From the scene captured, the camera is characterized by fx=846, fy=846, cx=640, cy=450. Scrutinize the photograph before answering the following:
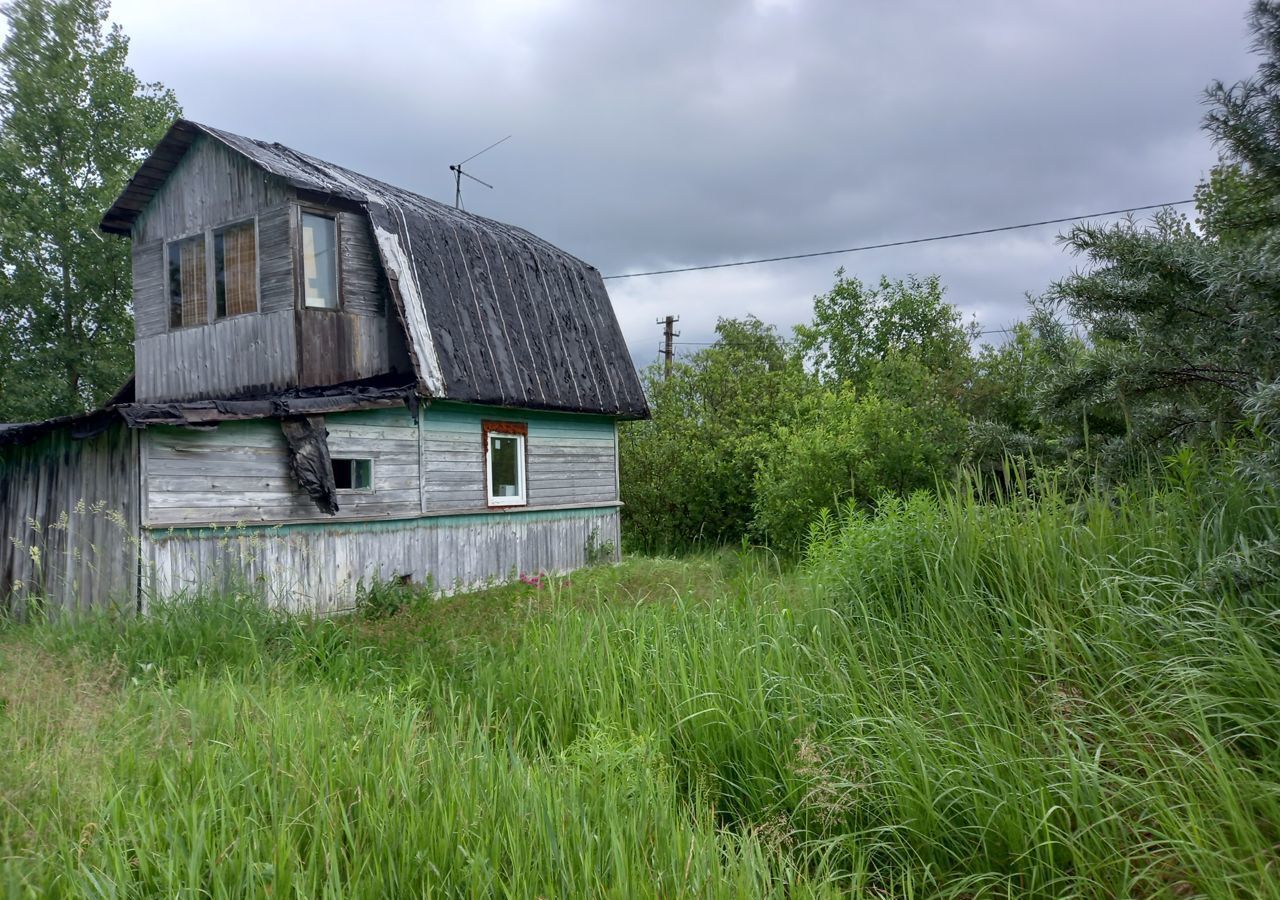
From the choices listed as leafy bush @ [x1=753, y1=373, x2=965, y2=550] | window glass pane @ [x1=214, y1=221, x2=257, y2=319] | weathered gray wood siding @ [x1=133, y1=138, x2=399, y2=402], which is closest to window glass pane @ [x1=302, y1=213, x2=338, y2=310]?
weathered gray wood siding @ [x1=133, y1=138, x2=399, y2=402]

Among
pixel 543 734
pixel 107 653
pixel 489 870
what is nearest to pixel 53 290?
pixel 107 653

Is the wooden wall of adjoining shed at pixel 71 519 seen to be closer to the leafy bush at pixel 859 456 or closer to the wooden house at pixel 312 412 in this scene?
the wooden house at pixel 312 412

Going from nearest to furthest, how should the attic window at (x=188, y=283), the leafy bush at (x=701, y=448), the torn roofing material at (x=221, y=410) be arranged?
the torn roofing material at (x=221, y=410)
the attic window at (x=188, y=283)
the leafy bush at (x=701, y=448)

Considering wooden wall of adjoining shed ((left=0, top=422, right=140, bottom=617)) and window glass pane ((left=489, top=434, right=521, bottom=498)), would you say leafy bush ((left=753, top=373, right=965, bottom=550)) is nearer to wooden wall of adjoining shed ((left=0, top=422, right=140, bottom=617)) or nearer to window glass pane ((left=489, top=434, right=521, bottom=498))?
window glass pane ((left=489, top=434, right=521, bottom=498))

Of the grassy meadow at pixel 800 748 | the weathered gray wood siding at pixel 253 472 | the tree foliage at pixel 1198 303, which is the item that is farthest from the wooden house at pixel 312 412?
the tree foliage at pixel 1198 303

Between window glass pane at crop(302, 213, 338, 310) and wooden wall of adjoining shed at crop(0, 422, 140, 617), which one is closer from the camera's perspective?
wooden wall of adjoining shed at crop(0, 422, 140, 617)

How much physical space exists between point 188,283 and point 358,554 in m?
5.67

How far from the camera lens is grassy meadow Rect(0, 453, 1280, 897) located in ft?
9.67

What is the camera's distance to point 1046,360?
19.3 feet

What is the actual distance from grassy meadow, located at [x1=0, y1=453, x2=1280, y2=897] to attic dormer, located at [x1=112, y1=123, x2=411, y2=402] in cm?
716

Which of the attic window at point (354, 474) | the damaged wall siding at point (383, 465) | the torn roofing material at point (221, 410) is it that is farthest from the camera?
the attic window at point (354, 474)

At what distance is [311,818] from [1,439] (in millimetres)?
9322

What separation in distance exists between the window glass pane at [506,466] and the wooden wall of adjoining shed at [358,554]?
0.50 metres

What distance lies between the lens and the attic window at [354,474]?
11.8m
